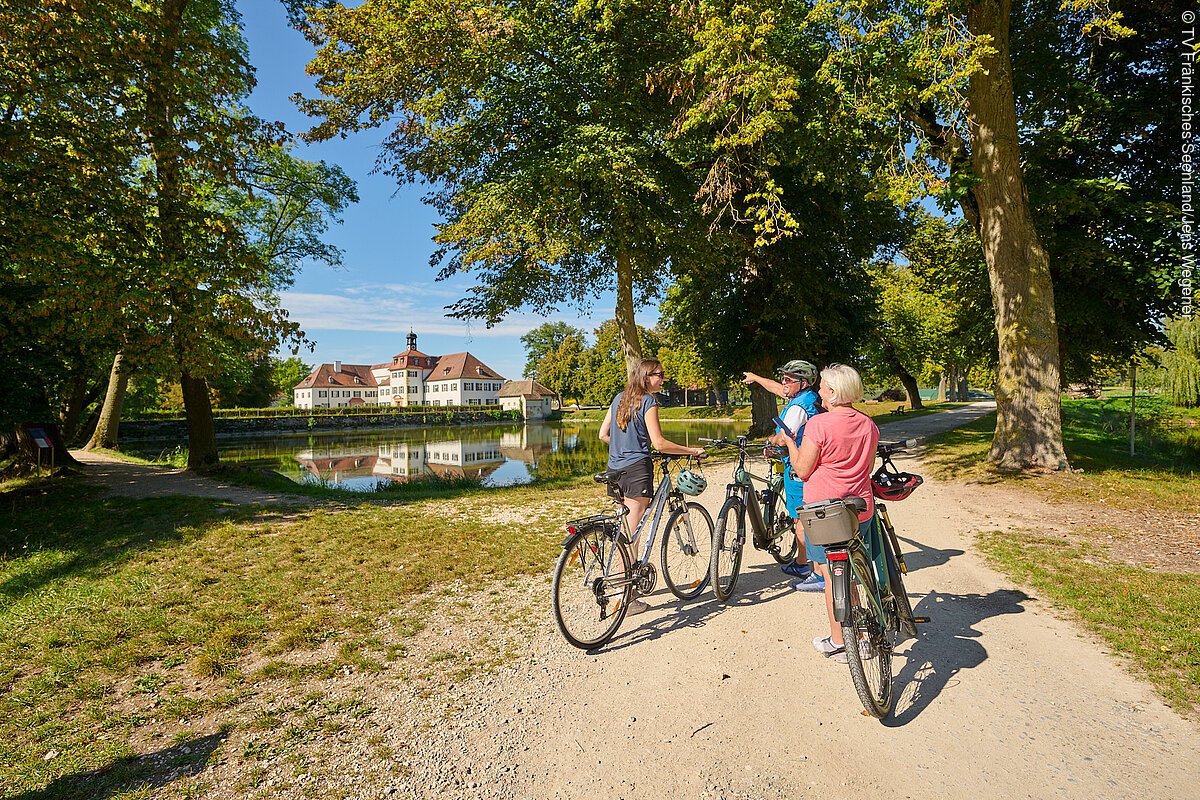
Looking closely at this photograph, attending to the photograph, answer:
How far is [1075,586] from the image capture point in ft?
16.4

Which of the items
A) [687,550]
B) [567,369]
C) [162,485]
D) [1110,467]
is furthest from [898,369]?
[567,369]

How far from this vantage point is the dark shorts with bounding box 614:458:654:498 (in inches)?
179

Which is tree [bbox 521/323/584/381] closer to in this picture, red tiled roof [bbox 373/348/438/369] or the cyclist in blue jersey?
red tiled roof [bbox 373/348/438/369]

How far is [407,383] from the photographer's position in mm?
101438

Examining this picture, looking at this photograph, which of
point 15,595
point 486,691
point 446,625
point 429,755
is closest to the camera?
point 429,755

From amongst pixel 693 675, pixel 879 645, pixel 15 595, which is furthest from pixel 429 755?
pixel 15 595

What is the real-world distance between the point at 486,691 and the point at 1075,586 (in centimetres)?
544

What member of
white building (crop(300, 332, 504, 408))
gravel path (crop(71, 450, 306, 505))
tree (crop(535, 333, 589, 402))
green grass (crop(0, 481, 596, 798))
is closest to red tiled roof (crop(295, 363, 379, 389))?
white building (crop(300, 332, 504, 408))

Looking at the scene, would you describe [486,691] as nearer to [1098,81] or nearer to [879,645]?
[879,645]

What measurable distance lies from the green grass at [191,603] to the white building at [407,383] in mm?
84609

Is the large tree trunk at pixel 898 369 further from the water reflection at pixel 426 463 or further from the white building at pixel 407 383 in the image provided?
the white building at pixel 407 383

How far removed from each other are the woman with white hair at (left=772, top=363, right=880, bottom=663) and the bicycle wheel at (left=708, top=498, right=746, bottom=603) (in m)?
1.29

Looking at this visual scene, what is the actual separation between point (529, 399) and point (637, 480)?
79.7m

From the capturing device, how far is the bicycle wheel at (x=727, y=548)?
4703 millimetres
